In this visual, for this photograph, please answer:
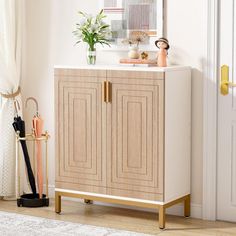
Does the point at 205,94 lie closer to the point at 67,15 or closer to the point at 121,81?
the point at 121,81

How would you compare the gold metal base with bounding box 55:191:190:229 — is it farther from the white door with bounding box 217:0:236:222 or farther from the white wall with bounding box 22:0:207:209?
the white door with bounding box 217:0:236:222

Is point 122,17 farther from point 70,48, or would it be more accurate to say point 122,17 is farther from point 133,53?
point 70,48

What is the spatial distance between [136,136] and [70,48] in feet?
3.49

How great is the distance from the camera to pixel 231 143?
467 cm

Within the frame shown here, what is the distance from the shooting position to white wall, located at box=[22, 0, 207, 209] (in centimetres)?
473

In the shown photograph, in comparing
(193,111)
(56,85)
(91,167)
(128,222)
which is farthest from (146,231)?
(56,85)

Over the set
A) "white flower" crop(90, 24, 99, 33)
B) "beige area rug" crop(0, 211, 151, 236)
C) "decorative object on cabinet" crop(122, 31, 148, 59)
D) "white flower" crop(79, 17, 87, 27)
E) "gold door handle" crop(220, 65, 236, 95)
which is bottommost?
"beige area rug" crop(0, 211, 151, 236)

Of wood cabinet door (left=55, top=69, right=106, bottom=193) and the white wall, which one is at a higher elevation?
the white wall

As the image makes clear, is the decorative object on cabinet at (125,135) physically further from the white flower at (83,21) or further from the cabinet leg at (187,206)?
the white flower at (83,21)

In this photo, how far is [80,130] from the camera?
4797 mm

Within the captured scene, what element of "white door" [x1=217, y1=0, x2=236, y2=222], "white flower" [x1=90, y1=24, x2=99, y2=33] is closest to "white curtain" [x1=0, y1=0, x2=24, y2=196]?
"white flower" [x1=90, y1=24, x2=99, y2=33]

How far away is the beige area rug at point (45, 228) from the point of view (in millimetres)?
4441

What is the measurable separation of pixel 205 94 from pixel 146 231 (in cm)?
102

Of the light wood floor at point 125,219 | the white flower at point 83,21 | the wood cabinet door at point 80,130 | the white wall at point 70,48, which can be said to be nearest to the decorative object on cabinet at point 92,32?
the white flower at point 83,21
